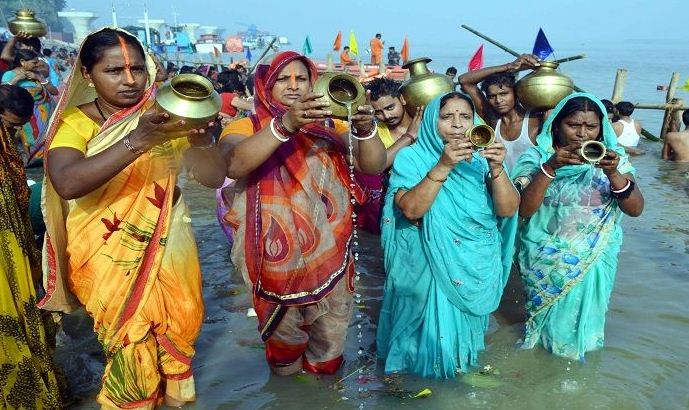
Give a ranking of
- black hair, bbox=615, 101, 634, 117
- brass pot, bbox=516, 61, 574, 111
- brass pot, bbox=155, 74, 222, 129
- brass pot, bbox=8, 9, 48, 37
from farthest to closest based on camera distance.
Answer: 1. black hair, bbox=615, 101, 634, 117
2. brass pot, bbox=8, 9, 48, 37
3. brass pot, bbox=516, 61, 574, 111
4. brass pot, bbox=155, 74, 222, 129

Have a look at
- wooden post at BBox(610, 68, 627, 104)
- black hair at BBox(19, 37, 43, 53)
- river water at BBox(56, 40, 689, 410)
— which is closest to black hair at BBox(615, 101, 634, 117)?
wooden post at BBox(610, 68, 627, 104)

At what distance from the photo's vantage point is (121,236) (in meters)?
2.57

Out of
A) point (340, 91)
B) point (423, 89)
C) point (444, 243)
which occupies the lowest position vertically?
point (444, 243)

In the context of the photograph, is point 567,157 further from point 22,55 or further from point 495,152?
point 22,55

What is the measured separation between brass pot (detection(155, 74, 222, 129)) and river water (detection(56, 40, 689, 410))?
177cm

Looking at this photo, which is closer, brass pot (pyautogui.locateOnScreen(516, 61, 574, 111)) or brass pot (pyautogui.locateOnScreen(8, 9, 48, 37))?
brass pot (pyautogui.locateOnScreen(516, 61, 574, 111))

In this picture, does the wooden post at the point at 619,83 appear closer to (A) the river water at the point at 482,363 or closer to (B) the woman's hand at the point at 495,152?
(A) the river water at the point at 482,363

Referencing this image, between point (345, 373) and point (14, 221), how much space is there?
77.6 inches

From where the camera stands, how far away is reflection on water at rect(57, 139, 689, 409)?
10.8ft

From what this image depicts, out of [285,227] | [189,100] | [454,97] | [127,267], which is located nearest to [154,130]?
[189,100]

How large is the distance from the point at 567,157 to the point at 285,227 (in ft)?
4.79

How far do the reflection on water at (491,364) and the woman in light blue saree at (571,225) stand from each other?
0.28 m

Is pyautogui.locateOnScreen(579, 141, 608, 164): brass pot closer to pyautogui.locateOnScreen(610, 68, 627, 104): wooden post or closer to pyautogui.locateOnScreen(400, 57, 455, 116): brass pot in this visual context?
pyautogui.locateOnScreen(400, 57, 455, 116): brass pot

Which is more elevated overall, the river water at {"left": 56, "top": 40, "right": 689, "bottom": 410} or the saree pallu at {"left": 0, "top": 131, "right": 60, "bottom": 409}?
the saree pallu at {"left": 0, "top": 131, "right": 60, "bottom": 409}
